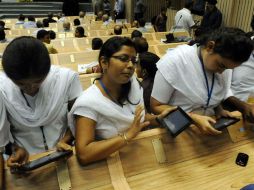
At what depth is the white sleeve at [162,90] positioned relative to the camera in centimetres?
170

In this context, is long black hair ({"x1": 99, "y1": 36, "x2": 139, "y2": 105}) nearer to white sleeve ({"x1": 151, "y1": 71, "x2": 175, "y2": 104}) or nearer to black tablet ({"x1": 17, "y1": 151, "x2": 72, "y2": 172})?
white sleeve ({"x1": 151, "y1": 71, "x2": 175, "y2": 104})

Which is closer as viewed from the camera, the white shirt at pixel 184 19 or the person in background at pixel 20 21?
the white shirt at pixel 184 19

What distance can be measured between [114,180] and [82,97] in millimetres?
459

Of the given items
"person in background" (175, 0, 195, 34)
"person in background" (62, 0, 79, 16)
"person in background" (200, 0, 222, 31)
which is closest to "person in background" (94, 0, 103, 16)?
"person in background" (62, 0, 79, 16)

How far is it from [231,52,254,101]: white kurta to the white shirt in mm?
5048

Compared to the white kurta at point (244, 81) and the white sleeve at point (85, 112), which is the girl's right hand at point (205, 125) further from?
the white kurta at point (244, 81)

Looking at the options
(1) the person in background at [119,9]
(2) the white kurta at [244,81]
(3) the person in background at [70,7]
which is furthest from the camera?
(3) the person in background at [70,7]

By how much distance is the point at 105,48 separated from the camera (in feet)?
4.68

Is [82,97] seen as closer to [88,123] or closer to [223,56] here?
[88,123]

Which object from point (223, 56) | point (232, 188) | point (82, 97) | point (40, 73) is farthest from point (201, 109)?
point (40, 73)

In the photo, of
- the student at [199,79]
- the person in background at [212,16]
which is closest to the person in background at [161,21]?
the person in background at [212,16]

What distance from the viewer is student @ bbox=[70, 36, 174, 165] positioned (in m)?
1.29

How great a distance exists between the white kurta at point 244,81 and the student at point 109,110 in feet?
3.48

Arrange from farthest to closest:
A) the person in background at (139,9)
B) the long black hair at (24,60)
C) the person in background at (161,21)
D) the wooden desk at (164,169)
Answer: the person in background at (139,9), the person in background at (161,21), the wooden desk at (164,169), the long black hair at (24,60)
